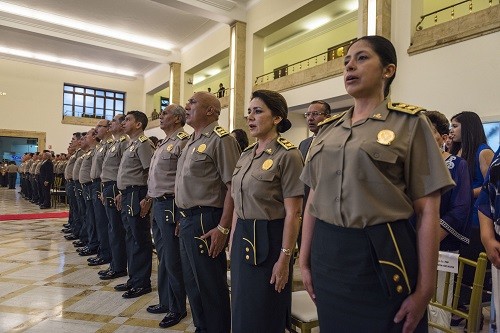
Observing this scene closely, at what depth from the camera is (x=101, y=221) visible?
13.2ft

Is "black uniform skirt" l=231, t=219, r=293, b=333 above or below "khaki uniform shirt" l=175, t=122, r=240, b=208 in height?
below

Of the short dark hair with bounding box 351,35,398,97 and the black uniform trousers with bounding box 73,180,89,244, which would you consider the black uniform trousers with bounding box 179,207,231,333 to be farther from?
the black uniform trousers with bounding box 73,180,89,244

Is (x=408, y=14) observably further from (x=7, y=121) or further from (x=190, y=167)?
(x=7, y=121)

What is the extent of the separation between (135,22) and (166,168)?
9119 mm

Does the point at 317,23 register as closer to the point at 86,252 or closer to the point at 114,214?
the point at 86,252

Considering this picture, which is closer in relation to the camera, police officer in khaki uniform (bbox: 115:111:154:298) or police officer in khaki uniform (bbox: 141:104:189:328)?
police officer in khaki uniform (bbox: 141:104:189:328)

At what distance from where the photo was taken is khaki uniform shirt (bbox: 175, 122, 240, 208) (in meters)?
2.15

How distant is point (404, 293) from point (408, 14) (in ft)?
18.5

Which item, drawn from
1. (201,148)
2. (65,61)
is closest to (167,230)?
(201,148)

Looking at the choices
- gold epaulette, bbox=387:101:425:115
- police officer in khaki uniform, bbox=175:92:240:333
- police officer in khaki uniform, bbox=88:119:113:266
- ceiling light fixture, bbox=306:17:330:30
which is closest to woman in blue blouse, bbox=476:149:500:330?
gold epaulette, bbox=387:101:425:115

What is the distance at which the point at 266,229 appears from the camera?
1.64 m

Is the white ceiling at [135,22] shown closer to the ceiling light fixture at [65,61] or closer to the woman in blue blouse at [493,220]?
the ceiling light fixture at [65,61]

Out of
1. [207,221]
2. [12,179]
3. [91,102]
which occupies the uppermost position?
[91,102]

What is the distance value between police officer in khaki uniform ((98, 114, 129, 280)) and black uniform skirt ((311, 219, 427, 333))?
274 cm
